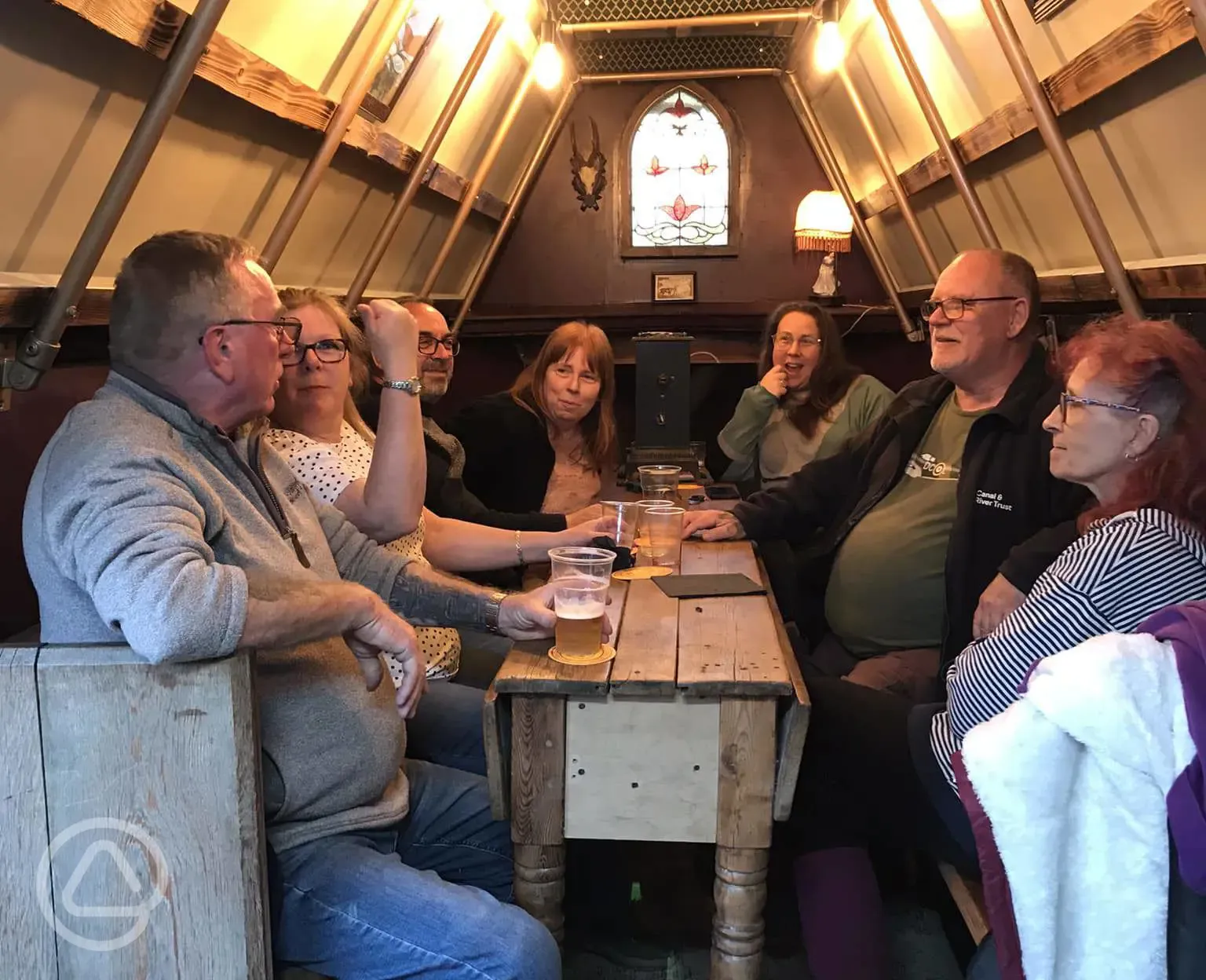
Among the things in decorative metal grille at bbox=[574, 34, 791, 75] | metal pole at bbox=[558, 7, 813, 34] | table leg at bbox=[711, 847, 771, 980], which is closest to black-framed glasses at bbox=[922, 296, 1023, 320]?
table leg at bbox=[711, 847, 771, 980]

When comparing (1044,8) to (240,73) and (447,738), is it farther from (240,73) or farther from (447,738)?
(447,738)

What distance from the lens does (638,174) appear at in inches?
219

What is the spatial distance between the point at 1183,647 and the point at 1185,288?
5.29 feet

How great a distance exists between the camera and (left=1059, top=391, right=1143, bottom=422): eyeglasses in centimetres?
162

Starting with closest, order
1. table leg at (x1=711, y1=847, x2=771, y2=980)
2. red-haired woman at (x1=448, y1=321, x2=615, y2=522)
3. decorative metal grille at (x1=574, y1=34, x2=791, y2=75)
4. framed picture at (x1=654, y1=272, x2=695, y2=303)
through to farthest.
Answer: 1. table leg at (x1=711, y1=847, x2=771, y2=980)
2. red-haired woman at (x1=448, y1=321, x2=615, y2=522)
3. decorative metal grille at (x1=574, y1=34, x2=791, y2=75)
4. framed picture at (x1=654, y1=272, x2=695, y2=303)

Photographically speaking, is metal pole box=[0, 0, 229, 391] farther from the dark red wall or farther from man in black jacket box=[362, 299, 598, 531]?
the dark red wall

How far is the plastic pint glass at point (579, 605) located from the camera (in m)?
1.60

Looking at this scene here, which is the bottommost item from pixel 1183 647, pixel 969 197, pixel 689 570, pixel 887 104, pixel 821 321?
pixel 689 570

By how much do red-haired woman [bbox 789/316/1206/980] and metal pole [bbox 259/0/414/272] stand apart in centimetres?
193

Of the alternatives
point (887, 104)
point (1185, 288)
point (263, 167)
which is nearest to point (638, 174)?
point (887, 104)

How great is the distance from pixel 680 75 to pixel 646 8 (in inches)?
40.2

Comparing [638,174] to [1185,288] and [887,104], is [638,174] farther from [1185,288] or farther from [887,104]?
[1185,288]

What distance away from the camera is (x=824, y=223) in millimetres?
5090

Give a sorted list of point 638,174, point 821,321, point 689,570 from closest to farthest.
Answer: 1. point 689,570
2. point 821,321
3. point 638,174
